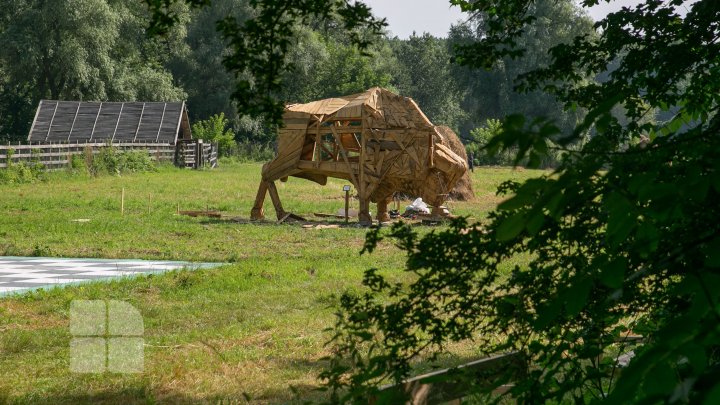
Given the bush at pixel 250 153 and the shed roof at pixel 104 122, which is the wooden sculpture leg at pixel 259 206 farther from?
the bush at pixel 250 153

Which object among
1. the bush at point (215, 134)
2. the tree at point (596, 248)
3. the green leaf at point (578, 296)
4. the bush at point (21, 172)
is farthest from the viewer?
the bush at point (215, 134)

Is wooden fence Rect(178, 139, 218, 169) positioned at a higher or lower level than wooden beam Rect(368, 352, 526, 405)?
lower

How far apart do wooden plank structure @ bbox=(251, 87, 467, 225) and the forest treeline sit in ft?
66.5

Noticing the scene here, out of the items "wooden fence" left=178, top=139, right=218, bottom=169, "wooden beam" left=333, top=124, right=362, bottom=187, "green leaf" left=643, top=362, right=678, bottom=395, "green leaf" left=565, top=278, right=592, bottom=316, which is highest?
"green leaf" left=565, top=278, right=592, bottom=316

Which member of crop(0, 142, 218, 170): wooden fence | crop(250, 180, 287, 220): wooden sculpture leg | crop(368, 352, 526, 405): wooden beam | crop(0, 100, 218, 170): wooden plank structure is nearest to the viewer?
crop(368, 352, 526, 405): wooden beam

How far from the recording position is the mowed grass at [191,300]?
7965 mm

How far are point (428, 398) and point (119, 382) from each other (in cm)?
370

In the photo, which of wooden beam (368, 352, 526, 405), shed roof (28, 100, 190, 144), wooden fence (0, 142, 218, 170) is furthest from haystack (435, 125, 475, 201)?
wooden beam (368, 352, 526, 405)

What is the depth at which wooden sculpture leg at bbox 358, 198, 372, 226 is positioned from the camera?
21.9m

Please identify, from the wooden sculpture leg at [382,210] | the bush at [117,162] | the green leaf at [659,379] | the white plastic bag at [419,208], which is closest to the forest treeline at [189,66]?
the bush at [117,162]

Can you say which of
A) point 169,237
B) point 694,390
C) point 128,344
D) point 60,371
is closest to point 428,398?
point 694,390

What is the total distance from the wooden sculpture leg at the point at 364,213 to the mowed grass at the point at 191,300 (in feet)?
4.96

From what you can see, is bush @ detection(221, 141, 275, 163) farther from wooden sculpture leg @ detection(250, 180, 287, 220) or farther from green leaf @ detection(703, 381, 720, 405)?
green leaf @ detection(703, 381, 720, 405)

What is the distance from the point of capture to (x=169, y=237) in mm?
18594
